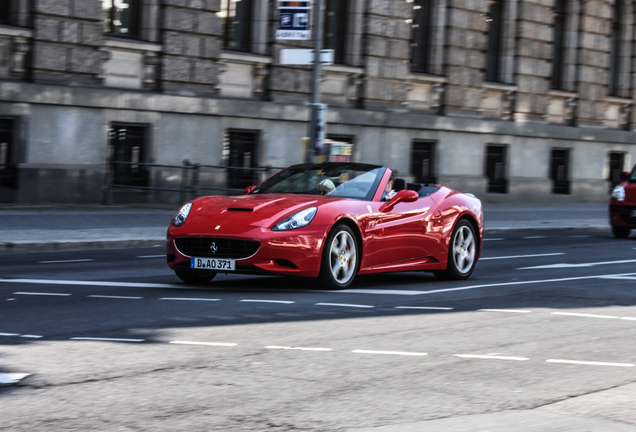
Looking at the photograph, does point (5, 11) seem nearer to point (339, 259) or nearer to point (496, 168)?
point (339, 259)

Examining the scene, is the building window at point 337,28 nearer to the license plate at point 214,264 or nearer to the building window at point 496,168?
the building window at point 496,168

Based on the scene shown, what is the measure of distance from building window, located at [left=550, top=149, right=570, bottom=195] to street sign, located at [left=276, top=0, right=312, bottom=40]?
18.2m

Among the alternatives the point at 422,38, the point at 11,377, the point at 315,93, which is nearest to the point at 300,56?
the point at 315,93

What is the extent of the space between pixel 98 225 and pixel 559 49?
21.1 metres

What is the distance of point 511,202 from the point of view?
31375 mm

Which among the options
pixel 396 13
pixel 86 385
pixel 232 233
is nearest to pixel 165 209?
pixel 396 13

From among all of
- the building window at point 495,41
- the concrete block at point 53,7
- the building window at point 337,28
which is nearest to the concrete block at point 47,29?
the concrete block at point 53,7

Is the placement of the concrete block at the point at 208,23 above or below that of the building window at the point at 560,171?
above

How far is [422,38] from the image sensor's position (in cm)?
2906

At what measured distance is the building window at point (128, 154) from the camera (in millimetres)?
21797

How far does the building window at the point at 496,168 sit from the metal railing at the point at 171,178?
9.62 meters

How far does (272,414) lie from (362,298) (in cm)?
463

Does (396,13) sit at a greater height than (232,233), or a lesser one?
greater

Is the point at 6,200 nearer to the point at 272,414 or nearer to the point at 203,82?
the point at 203,82
